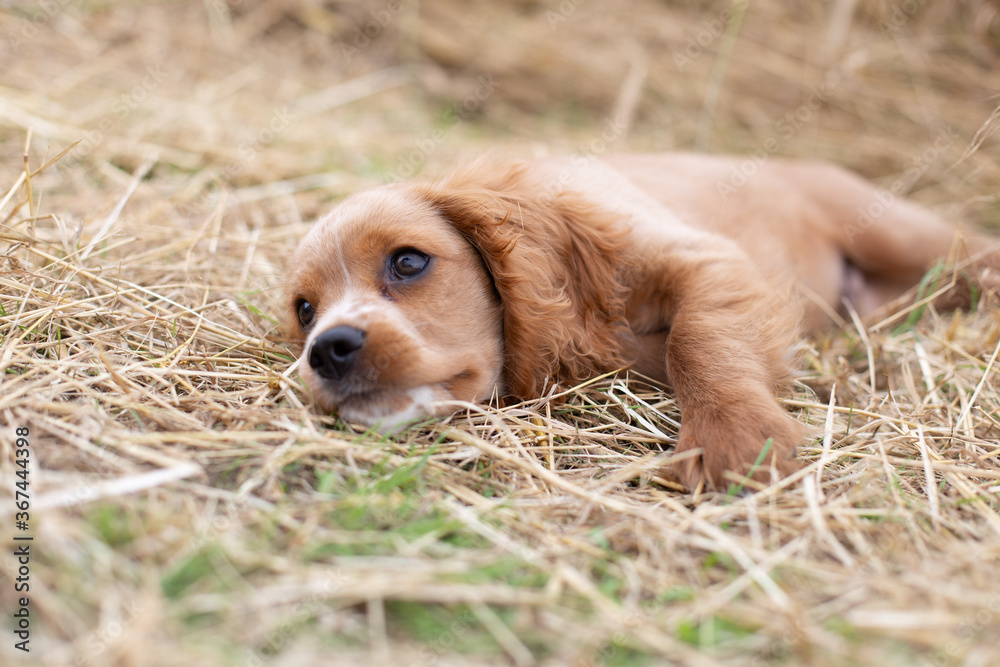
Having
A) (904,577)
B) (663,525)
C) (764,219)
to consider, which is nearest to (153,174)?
(764,219)

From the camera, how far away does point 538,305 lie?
2768 mm

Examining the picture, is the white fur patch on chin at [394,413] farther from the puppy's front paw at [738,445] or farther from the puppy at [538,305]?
the puppy's front paw at [738,445]

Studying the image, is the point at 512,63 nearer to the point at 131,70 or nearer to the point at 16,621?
the point at 131,70

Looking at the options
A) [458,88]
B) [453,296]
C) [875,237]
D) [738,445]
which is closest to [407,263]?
[453,296]

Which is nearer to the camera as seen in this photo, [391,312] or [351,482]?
[351,482]

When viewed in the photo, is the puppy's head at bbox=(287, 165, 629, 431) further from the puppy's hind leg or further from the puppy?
the puppy's hind leg

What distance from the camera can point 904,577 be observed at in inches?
71.2

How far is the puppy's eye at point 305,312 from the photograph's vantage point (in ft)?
9.75

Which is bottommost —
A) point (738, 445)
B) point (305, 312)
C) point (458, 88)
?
point (305, 312)

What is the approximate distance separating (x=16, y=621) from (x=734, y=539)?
1.66 meters

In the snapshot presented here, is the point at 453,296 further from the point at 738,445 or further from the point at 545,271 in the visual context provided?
the point at 738,445

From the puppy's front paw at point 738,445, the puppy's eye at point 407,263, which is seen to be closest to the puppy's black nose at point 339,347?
the puppy's eye at point 407,263

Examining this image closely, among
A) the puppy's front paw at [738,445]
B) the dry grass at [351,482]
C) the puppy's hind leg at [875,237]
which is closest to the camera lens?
the dry grass at [351,482]

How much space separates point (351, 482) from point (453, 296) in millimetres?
850
